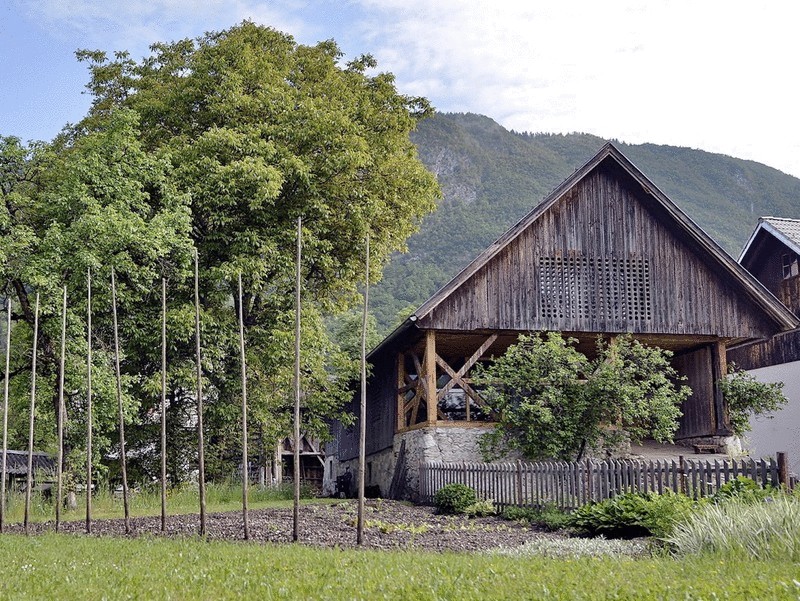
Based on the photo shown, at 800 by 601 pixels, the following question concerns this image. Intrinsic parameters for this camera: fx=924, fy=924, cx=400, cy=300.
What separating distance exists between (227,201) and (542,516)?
13.4m

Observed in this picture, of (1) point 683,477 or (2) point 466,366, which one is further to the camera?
(2) point 466,366

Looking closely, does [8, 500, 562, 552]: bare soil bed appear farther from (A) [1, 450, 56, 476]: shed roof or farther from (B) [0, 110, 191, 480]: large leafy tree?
(A) [1, 450, 56, 476]: shed roof

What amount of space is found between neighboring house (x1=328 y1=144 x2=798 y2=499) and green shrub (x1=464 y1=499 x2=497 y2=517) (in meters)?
5.40

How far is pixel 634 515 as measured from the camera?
14234mm

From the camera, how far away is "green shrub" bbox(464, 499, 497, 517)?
19766 millimetres

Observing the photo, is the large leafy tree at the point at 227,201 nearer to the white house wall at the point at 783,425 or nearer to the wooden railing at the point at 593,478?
the wooden railing at the point at 593,478

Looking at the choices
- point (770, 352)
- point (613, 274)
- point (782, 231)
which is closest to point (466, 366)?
point (613, 274)

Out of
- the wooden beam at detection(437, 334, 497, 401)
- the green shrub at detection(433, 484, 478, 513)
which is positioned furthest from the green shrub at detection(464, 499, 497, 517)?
the wooden beam at detection(437, 334, 497, 401)

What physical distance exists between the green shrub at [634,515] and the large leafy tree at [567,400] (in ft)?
23.7

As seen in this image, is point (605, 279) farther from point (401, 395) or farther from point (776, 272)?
point (776, 272)

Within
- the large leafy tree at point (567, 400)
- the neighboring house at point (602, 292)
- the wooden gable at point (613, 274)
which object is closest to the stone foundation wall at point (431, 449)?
the neighboring house at point (602, 292)

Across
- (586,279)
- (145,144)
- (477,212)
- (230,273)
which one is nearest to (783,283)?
(586,279)

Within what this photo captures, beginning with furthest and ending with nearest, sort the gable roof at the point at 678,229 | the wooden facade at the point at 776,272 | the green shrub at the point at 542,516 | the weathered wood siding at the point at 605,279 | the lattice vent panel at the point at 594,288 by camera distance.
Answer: the wooden facade at the point at 776,272, the lattice vent panel at the point at 594,288, the gable roof at the point at 678,229, the weathered wood siding at the point at 605,279, the green shrub at the point at 542,516

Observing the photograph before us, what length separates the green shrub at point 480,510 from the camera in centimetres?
1977
